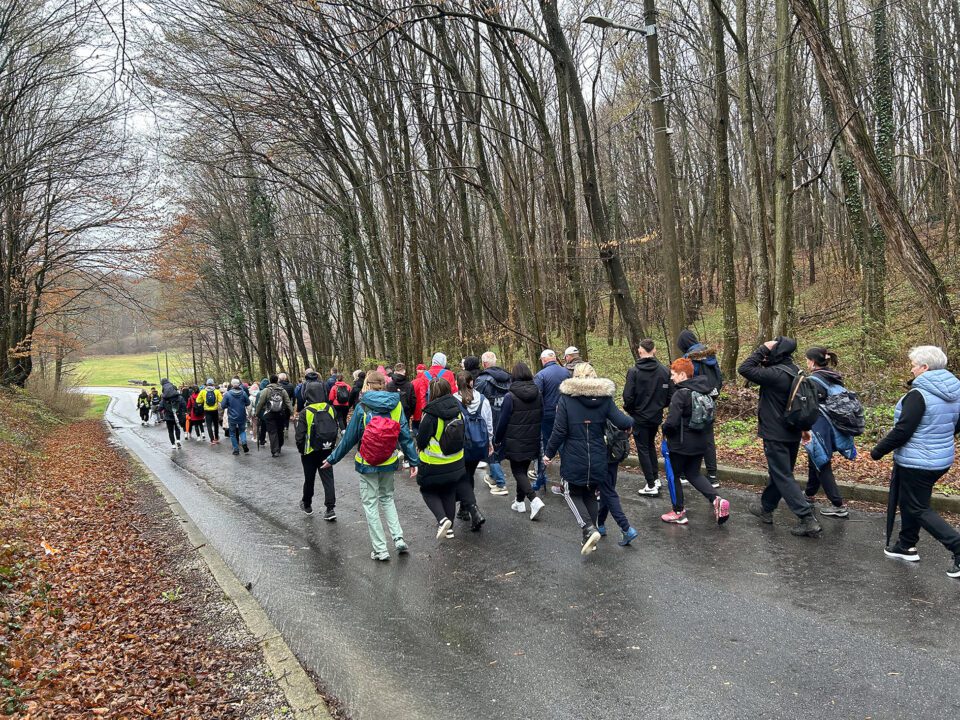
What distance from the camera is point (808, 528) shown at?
5.86 meters

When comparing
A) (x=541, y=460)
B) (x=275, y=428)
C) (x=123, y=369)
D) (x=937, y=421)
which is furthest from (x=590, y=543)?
(x=123, y=369)

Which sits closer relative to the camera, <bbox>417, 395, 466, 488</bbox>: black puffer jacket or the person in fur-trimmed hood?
the person in fur-trimmed hood

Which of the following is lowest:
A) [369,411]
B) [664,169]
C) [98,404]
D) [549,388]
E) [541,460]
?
[98,404]

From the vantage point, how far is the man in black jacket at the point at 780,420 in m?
5.92

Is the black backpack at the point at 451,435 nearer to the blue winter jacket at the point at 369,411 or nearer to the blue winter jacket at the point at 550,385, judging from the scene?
the blue winter jacket at the point at 369,411

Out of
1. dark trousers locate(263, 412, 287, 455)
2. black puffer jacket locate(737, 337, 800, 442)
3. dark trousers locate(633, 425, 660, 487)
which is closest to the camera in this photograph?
black puffer jacket locate(737, 337, 800, 442)

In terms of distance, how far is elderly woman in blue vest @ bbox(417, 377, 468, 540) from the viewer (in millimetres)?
6387

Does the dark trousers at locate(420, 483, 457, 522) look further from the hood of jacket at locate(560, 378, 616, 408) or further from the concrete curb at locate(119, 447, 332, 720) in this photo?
the concrete curb at locate(119, 447, 332, 720)

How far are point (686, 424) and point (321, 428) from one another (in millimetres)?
4705

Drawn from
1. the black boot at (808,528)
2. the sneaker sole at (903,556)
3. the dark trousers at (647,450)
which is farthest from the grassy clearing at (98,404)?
the sneaker sole at (903,556)

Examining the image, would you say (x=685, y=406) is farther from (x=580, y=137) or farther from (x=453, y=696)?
(x=580, y=137)

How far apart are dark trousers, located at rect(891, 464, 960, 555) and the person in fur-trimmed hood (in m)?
2.35

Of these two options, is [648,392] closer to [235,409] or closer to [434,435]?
[434,435]

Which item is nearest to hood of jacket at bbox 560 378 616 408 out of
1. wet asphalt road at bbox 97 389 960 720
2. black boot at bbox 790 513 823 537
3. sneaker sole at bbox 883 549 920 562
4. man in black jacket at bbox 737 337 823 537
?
man in black jacket at bbox 737 337 823 537
